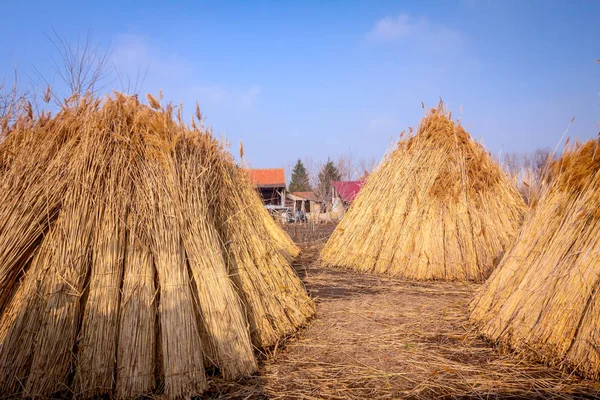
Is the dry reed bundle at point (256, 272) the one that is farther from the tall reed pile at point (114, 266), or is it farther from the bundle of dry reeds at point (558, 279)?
the bundle of dry reeds at point (558, 279)

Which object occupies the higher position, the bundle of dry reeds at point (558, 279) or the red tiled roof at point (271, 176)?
the red tiled roof at point (271, 176)

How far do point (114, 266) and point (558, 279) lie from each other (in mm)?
3496

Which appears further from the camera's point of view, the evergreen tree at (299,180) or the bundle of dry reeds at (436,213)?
the evergreen tree at (299,180)

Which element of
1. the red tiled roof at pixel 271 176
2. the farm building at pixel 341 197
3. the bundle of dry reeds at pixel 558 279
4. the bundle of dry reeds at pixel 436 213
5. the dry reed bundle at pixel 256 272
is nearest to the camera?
the bundle of dry reeds at pixel 558 279

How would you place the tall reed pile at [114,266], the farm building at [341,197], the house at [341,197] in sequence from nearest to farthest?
the tall reed pile at [114,266], the farm building at [341,197], the house at [341,197]

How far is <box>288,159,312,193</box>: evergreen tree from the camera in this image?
1922 inches

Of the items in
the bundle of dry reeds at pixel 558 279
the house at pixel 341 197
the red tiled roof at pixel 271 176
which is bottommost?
the bundle of dry reeds at pixel 558 279

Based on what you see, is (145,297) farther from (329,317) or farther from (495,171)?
(495,171)

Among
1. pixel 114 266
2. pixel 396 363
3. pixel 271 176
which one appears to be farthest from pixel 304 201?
pixel 114 266

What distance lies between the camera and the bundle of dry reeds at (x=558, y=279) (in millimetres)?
2893

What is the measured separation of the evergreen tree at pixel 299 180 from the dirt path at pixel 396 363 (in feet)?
141

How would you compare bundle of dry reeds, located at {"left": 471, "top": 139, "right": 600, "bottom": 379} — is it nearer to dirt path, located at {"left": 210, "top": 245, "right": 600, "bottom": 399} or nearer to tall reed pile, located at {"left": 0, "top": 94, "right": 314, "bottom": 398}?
dirt path, located at {"left": 210, "top": 245, "right": 600, "bottom": 399}

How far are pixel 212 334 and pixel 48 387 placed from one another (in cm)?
108

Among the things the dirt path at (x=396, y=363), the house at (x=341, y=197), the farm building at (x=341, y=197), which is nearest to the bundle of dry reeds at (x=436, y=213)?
the dirt path at (x=396, y=363)
